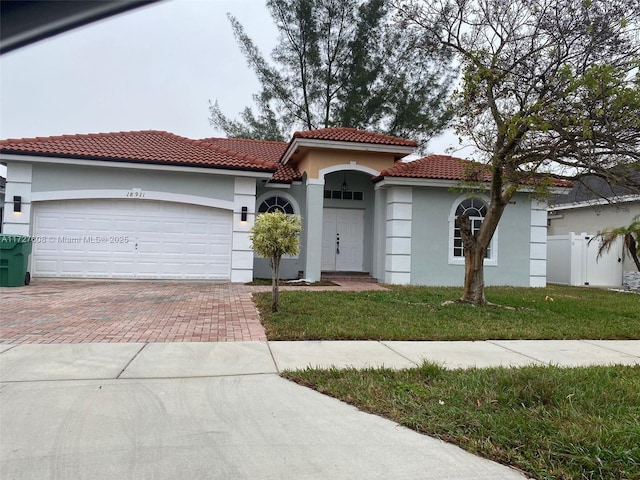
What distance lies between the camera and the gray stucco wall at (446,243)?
47.8 ft

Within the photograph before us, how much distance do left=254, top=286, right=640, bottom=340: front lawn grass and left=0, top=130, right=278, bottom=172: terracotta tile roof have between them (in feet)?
15.8

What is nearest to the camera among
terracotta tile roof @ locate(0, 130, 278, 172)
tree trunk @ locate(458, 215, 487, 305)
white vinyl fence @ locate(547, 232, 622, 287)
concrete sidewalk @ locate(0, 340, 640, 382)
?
concrete sidewalk @ locate(0, 340, 640, 382)

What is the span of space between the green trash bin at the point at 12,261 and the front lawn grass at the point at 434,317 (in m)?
6.38

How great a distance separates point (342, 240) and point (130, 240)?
728cm

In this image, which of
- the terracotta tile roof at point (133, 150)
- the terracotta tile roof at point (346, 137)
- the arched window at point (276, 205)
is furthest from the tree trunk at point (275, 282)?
the arched window at point (276, 205)

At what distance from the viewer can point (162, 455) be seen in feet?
10.1

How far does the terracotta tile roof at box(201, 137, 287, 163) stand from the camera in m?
17.4

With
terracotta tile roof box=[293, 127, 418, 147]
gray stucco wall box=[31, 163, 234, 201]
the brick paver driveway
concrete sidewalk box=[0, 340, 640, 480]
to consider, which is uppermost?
terracotta tile roof box=[293, 127, 418, 147]

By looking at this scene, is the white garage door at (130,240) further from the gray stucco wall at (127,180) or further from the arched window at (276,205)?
the arched window at (276,205)

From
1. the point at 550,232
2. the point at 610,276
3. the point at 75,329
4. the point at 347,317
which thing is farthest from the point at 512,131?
the point at 550,232

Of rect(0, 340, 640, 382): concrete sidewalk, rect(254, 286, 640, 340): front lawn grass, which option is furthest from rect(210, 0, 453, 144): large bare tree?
rect(0, 340, 640, 382): concrete sidewalk

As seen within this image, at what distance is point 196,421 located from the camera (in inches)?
143

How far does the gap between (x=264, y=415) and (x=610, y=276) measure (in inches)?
710

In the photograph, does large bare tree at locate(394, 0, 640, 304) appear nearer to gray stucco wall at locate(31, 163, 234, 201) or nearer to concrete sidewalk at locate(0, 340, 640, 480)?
concrete sidewalk at locate(0, 340, 640, 480)
